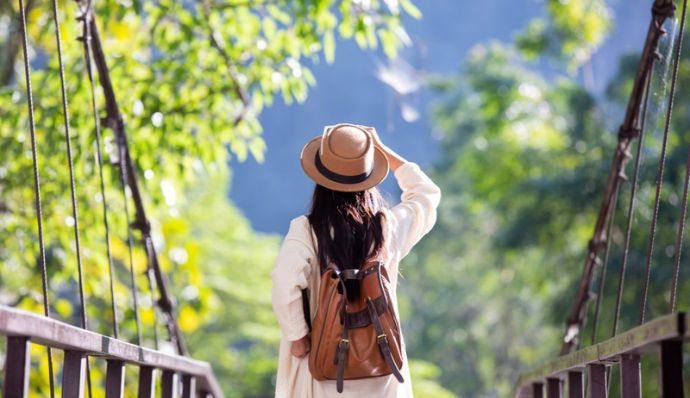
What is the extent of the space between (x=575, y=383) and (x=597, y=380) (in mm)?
349

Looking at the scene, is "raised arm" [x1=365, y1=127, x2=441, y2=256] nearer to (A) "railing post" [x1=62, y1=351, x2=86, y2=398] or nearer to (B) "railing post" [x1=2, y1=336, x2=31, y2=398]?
(A) "railing post" [x1=62, y1=351, x2=86, y2=398]

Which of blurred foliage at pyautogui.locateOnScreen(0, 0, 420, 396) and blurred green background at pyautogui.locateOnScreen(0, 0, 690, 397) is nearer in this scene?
blurred foliage at pyautogui.locateOnScreen(0, 0, 420, 396)

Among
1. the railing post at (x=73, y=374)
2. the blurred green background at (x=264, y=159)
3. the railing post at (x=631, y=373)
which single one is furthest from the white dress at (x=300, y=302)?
the blurred green background at (x=264, y=159)

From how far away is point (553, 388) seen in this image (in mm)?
3928

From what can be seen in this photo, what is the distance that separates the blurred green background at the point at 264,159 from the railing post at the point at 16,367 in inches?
87.4

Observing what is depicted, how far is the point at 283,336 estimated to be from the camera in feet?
9.91

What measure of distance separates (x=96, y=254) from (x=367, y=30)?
6.05 feet

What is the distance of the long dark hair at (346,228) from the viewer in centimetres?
299

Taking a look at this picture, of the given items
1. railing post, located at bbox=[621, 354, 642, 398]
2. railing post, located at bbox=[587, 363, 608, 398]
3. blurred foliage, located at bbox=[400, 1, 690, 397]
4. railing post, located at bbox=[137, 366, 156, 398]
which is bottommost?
railing post, located at bbox=[621, 354, 642, 398]

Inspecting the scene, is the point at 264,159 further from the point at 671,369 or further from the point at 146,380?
the point at 671,369

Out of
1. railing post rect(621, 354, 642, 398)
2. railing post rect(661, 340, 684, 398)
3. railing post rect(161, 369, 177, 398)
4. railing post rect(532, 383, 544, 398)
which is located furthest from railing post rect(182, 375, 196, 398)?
railing post rect(661, 340, 684, 398)

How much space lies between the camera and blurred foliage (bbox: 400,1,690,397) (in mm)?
12492

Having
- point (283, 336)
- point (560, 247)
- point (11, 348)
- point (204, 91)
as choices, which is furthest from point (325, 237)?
point (560, 247)

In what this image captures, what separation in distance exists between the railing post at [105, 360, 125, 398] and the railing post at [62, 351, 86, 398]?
45cm
